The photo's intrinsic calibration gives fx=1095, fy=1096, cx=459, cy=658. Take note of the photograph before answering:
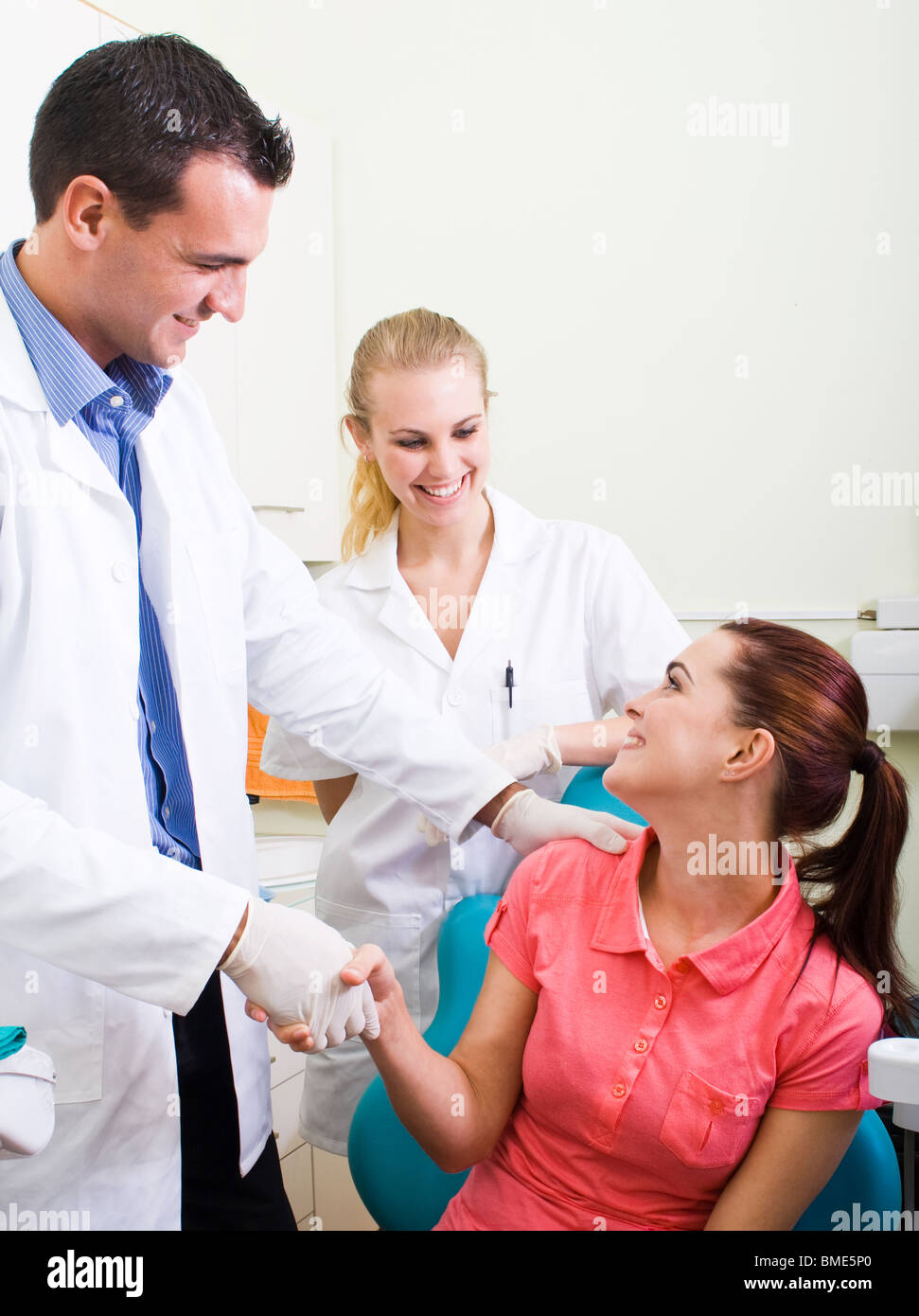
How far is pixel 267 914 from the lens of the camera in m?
0.96

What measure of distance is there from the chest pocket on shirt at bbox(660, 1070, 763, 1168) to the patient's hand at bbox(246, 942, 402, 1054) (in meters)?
0.28

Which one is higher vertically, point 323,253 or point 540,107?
point 540,107

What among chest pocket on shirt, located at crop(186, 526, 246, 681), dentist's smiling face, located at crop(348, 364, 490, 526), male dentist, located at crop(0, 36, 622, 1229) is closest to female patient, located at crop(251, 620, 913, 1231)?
male dentist, located at crop(0, 36, 622, 1229)

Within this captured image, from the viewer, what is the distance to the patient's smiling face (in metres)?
1.08

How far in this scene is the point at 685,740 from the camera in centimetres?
109

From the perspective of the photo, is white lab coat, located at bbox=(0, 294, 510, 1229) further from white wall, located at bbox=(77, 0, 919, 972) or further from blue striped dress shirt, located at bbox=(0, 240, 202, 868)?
white wall, located at bbox=(77, 0, 919, 972)

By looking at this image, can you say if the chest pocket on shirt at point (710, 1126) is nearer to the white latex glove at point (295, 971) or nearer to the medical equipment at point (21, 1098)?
the white latex glove at point (295, 971)

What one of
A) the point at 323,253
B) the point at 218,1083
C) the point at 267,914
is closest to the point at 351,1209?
the point at 218,1083

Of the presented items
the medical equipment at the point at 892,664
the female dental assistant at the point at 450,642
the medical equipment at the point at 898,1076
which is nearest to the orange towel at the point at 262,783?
the female dental assistant at the point at 450,642

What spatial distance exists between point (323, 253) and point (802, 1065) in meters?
2.15

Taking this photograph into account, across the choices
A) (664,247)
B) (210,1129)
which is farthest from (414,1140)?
(664,247)

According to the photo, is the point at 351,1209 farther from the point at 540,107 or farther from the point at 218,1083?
the point at 540,107

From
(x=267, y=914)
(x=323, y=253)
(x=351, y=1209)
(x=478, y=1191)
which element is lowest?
(x=351, y=1209)
